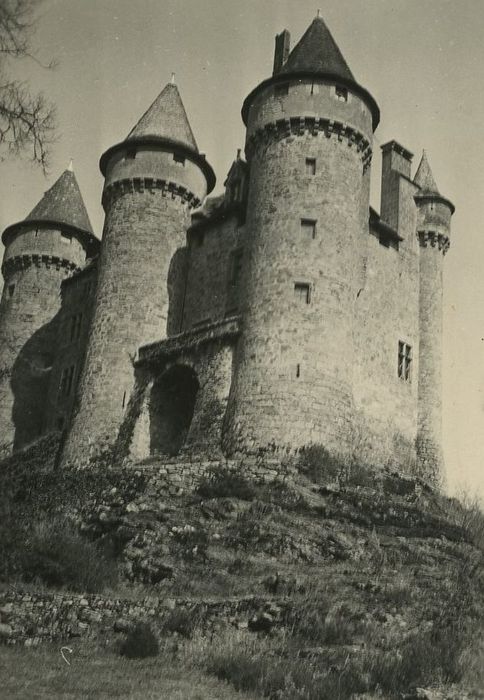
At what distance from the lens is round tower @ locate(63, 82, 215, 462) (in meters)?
31.9

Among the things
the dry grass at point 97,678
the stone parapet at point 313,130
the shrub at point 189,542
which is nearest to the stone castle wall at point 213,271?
the stone parapet at point 313,130

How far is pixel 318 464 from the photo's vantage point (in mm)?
25828

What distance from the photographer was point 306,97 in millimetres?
30406

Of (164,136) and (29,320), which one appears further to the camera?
(29,320)

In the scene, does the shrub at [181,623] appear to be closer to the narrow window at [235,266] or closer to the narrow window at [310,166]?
the narrow window at [310,166]

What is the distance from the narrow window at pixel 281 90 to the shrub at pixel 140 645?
2130 cm

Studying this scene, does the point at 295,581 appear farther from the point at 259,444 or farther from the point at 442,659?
the point at 259,444

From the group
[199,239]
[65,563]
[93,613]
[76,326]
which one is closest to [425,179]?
[199,239]

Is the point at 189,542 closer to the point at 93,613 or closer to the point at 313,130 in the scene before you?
the point at 93,613

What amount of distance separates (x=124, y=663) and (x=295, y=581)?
5.30 metres

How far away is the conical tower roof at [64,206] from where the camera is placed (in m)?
41.6

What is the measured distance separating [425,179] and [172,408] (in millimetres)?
14632

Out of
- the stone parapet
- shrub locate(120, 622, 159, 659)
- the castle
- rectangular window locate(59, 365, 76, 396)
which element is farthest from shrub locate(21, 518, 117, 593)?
rectangular window locate(59, 365, 76, 396)

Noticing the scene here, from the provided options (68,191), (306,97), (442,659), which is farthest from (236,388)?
(68,191)
